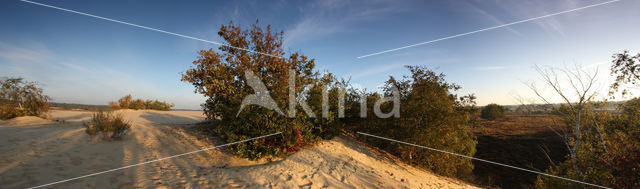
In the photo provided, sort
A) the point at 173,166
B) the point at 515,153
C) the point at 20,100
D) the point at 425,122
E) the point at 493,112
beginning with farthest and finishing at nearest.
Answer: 1. the point at 493,112
2. the point at 515,153
3. the point at 20,100
4. the point at 425,122
5. the point at 173,166

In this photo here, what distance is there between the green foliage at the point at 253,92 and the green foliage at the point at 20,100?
13787 millimetres

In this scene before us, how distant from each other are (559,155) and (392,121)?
2399cm

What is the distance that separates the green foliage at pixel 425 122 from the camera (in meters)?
8.53

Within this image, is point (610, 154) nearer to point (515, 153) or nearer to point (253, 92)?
point (253, 92)

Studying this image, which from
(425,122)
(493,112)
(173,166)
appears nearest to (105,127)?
(173,166)

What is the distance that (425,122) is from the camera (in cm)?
867

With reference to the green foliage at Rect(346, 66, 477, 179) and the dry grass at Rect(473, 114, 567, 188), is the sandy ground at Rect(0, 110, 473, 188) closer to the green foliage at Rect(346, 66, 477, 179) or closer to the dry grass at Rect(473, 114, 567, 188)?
the green foliage at Rect(346, 66, 477, 179)

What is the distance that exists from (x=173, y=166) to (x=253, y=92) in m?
3.42

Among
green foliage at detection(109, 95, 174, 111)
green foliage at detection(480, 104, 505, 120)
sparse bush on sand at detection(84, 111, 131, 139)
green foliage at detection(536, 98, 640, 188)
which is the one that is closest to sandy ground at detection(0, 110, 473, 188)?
sparse bush on sand at detection(84, 111, 131, 139)

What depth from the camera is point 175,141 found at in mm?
7941

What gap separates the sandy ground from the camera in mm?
4484

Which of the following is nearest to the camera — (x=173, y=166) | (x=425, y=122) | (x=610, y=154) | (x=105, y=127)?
(x=173, y=166)

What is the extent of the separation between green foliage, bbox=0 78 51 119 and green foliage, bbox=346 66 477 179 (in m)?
19.8

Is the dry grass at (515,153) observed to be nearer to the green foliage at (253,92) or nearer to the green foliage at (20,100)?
the green foliage at (253,92)
